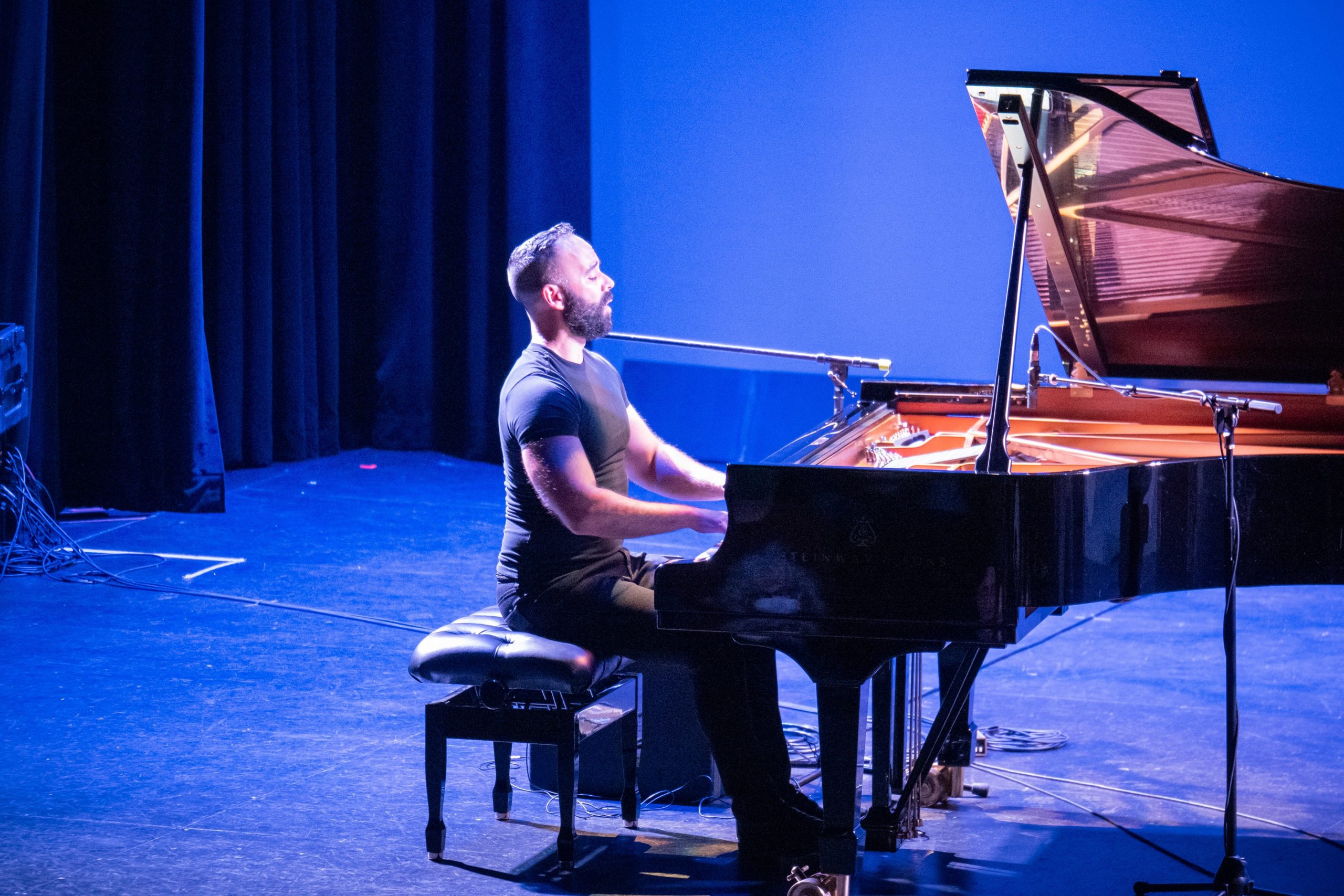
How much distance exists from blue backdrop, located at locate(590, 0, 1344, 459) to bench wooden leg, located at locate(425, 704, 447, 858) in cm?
481

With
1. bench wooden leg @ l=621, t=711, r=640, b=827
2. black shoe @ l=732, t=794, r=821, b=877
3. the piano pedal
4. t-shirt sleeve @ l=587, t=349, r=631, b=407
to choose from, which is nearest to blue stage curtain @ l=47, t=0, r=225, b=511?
t-shirt sleeve @ l=587, t=349, r=631, b=407

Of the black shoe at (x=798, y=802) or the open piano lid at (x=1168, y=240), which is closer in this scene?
the open piano lid at (x=1168, y=240)

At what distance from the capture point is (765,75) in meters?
7.71

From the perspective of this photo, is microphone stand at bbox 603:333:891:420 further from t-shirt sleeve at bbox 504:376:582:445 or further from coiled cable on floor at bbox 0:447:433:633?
coiled cable on floor at bbox 0:447:433:633

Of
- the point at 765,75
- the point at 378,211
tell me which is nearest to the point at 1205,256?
the point at 765,75

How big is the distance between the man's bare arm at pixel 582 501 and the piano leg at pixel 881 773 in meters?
0.48

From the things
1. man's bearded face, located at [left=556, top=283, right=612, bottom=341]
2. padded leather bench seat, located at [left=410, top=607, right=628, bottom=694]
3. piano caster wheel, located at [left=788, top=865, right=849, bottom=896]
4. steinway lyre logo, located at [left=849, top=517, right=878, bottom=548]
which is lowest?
piano caster wheel, located at [left=788, top=865, right=849, bottom=896]

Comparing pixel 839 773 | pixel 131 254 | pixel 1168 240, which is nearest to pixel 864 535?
pixel 839 773

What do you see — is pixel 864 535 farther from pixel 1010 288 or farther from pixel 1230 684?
pixel 1230 684

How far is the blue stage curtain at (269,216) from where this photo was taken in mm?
6336

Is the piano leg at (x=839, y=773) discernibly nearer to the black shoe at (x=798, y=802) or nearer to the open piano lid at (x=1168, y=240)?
the black shoe at (x=798, y=802)

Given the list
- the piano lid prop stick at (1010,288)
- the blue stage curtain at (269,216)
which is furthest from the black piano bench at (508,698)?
the blue stage curtain at (269,216)

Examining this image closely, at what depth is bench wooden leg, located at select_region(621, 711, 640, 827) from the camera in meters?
3.18

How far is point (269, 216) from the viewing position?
24.4 ft
